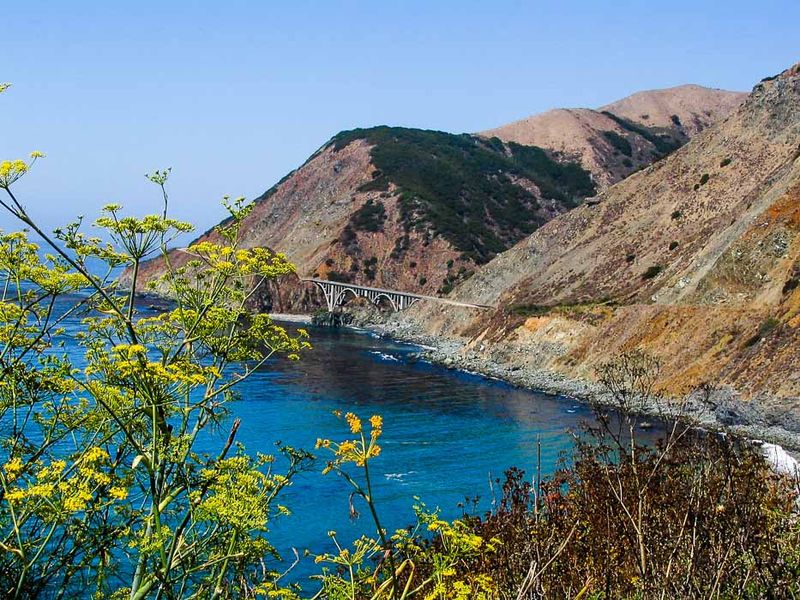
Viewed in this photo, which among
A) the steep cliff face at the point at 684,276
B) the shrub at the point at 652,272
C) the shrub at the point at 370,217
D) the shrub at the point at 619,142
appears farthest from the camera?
the shrub at the point at 619,142

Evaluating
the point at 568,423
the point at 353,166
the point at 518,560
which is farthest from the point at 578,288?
the point at 353,166

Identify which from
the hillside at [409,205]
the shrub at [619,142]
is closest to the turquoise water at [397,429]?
the hillside at [409,205]

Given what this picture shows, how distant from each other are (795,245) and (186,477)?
188ft

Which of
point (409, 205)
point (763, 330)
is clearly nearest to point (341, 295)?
point (409, 205)

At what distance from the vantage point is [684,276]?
6719 centimetres

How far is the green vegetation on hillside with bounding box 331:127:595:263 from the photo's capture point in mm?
129625

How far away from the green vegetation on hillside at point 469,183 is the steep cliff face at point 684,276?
2990 centimetres

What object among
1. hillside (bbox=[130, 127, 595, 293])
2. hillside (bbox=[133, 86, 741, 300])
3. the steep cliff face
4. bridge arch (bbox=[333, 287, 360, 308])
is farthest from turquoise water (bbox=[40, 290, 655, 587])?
hillside (bbox=[130, 127, 595, 293])

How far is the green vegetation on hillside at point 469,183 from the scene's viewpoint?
129625 mm

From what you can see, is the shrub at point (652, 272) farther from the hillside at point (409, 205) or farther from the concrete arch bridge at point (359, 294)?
the hillside at point (409, 205)

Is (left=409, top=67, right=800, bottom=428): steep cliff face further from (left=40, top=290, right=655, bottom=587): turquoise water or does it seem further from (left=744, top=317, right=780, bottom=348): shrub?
(left=40, top=290, right=655, bottom=587): turquoise water

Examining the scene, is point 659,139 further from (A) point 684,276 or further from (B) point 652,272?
(A) point 684,276

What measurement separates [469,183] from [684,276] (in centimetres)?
8520

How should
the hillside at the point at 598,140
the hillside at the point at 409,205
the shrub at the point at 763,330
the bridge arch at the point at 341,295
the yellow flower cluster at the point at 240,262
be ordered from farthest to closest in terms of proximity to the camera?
1. the hillside at the point at 598,140
2. the hillside at the point at 409,205
3. the bridge arch at the point at 341,295
4. the shrub at the point at 763,330
5. the yellow flower cluster at the point at 240,262
